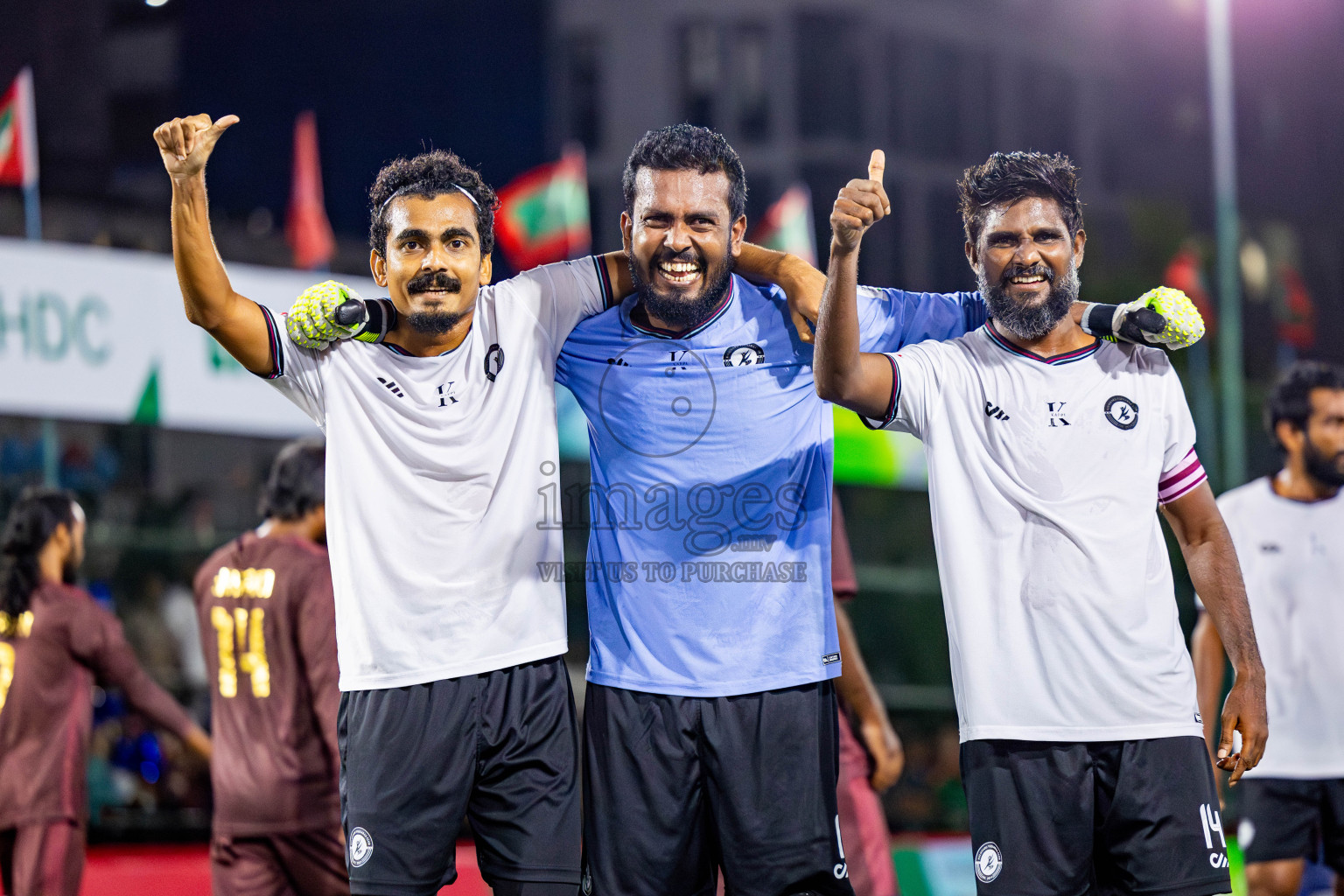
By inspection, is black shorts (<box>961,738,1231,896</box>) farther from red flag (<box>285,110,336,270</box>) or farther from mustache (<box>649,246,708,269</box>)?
red flag (<box>285,110,336,270</box>)

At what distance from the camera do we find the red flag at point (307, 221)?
1101 centimetres

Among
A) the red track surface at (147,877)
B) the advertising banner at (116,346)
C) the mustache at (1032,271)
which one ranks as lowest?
the red track surface at (147,877)

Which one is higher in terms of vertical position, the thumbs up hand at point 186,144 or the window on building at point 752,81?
the window on building at point 752,81

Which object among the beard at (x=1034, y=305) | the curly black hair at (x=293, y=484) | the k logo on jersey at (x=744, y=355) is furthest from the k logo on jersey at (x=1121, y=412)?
the curly black hair at (x=293, y=484)

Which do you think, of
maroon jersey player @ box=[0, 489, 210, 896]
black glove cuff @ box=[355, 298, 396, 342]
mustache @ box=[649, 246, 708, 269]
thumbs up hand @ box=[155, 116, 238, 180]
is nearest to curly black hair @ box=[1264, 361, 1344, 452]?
mustache @ box=[649, 246, 708, 269]

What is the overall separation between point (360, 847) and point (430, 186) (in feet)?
5.35

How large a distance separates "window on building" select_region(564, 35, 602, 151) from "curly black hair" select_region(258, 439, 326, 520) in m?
12.7

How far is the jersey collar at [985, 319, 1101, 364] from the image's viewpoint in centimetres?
322

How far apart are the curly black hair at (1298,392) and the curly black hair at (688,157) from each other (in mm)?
2951

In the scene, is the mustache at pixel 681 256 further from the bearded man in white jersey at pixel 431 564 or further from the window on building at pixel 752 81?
the window on building at pixel 752 81

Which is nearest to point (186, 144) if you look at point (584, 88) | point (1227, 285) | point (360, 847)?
point (360, 847)

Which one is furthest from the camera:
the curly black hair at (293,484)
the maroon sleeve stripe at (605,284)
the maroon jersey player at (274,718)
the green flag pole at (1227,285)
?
the green flag pole at (1227,285)

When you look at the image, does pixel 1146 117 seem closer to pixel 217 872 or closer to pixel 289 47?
pixel 289 47

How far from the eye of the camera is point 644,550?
326 centimetres
